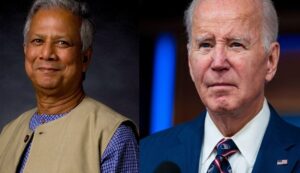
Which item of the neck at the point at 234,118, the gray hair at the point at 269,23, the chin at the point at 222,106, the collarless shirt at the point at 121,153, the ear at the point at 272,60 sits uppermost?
the gray hair at the point at 269,23

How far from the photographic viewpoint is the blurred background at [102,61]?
2297 mm

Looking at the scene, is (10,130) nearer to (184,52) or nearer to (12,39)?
(12,39)

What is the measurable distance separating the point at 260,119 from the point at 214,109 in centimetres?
13

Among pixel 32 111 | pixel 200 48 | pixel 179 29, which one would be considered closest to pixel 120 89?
pixel 32 111

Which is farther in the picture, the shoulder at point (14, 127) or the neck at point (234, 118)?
the shoulder at point (14, 127)

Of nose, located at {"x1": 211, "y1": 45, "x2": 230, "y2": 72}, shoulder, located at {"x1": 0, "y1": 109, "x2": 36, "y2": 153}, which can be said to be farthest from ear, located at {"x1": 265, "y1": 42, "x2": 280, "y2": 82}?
shoulder, located at {"x1": 0, "y1": 109, "x2": 36, "y2": 153}

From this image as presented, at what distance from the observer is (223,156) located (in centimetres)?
158

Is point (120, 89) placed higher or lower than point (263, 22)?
lower

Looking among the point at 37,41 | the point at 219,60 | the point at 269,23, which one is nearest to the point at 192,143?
the point at 219,60

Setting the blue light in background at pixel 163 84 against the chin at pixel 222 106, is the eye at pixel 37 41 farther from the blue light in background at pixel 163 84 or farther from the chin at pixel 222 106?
the chin at pixel 222 106

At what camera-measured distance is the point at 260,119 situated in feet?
5.21

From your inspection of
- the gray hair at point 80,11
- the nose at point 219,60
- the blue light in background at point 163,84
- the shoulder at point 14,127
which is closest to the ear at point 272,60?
the nose at point 219,60

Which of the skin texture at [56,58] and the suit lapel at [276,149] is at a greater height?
the skin texture at [56,58]

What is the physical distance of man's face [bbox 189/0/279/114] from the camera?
5.02 feet
